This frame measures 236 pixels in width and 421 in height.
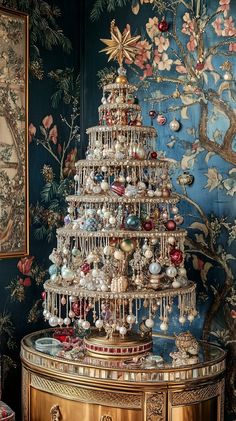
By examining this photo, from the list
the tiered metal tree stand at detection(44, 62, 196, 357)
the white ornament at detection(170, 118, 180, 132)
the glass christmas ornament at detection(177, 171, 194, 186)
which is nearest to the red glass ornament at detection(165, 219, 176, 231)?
the tiered metal tree stand at detection(44, 62, 196, 357)

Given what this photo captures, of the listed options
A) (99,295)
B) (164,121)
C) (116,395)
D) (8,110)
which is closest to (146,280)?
(99,295)

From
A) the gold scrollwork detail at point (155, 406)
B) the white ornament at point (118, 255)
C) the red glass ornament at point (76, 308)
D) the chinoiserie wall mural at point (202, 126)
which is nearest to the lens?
the gold scrollwork detail at point (155, 406)

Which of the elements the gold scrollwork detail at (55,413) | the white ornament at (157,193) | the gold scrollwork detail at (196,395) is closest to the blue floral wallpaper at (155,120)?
the gold scrollwork detail at (196,395)

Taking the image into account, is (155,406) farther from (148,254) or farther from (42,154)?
(42,154)

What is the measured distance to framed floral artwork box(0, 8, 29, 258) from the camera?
3170mm

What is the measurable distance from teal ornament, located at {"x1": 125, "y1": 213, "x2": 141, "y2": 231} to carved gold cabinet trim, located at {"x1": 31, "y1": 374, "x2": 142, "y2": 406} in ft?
2.07

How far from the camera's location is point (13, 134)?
3217 mm

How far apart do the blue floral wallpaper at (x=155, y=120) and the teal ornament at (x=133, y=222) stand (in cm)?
55

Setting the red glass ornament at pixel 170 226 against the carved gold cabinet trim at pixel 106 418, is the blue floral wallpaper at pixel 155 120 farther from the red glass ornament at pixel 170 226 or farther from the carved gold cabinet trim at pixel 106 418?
the carved gold cabinet trim at pixel 106 418

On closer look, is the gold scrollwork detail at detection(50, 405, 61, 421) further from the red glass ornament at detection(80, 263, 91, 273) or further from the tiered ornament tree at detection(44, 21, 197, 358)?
the red glass ornament at detection(80, 263, 91, 273)

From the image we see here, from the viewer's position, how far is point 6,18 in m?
3.16

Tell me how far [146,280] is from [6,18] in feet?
4.58

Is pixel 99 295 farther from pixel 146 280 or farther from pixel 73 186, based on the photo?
pixel 73 186

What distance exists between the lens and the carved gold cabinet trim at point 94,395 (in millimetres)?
2574
